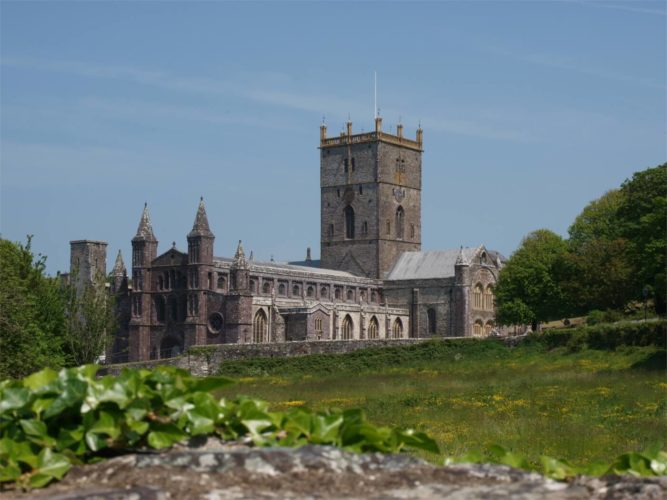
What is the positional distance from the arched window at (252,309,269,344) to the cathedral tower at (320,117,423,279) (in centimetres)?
2322

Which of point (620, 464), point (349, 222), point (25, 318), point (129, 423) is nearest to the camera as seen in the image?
point (129, 423)

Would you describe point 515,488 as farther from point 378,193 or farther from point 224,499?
point 378,193

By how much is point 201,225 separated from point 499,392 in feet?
215

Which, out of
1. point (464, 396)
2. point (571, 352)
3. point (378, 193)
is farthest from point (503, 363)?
point (378, 193)

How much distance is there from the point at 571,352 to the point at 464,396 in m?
23.4

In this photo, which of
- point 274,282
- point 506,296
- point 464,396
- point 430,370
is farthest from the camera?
point 274,282

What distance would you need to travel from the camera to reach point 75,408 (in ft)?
21.6

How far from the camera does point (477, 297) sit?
115125 mm

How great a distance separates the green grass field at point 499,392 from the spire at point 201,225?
2938cm

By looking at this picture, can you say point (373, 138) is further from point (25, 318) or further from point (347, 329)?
point (25, 318)

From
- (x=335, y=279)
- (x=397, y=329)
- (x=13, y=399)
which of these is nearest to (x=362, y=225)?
(x=335, y=279)

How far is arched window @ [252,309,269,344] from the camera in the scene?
9888 centimetres

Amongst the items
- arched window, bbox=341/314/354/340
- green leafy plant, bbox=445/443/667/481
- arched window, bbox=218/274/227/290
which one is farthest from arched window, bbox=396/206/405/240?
green leafy plant, bbox=445/443/667/481

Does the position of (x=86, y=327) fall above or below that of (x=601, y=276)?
below
